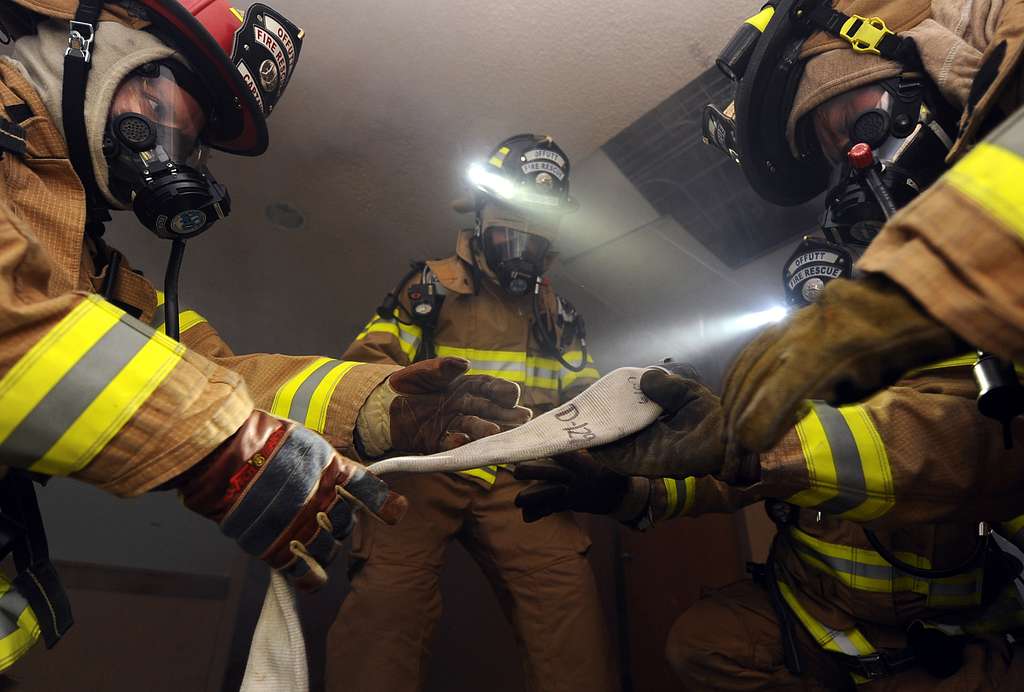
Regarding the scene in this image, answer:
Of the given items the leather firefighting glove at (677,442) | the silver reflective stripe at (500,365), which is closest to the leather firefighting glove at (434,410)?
the leather firefighting glove at (677,442)

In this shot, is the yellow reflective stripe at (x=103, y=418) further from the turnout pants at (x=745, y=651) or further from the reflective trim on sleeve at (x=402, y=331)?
the turnout pants at (x=745, y=651)

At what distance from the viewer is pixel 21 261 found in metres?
0.93

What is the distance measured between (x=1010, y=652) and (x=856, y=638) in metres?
0.35

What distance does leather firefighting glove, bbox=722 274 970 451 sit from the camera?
0.71 meters

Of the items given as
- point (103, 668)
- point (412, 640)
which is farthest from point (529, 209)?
point (103, 668)

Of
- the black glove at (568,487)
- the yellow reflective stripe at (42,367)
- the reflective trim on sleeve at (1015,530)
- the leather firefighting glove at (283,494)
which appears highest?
the yellow reflective stripe at (42,367)

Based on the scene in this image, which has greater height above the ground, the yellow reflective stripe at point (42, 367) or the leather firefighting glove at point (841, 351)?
the yellow reflective stripe at point (42, 367)

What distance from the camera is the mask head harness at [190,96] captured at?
1.42m

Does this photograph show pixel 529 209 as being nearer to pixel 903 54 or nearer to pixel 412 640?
pixel 903 54

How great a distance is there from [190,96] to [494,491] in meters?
1.47

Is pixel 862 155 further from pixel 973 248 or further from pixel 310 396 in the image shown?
Result: pixel 310 396

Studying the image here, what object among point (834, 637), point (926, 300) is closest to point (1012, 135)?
point (926, 300)

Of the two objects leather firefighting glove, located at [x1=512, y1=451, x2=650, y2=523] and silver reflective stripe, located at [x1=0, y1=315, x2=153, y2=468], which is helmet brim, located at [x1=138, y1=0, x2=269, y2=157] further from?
leather firefighting glove, located at [x1=512, y1=451, x2=650, y2=523]

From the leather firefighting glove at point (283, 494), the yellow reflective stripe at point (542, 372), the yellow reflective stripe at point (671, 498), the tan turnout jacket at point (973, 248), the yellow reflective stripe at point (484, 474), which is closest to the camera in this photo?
the tan turnout jacket at point (973, 248)
